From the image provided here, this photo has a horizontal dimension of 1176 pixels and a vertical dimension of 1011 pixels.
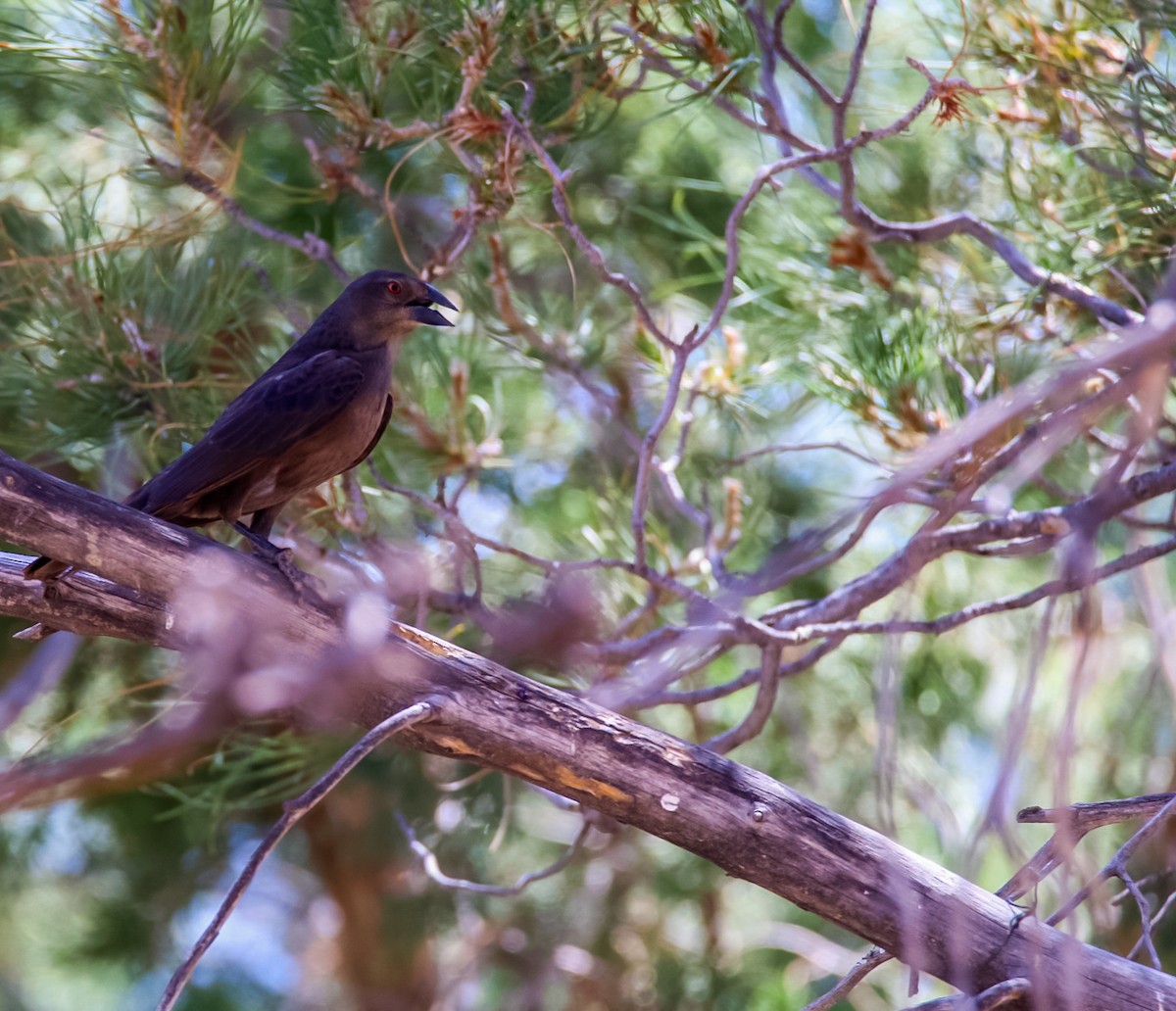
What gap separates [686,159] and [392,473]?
1.66m

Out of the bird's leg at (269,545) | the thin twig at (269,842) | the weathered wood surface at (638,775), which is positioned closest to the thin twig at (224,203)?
the bird's leg at (269,545)

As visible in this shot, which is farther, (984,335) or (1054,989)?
(984,335)

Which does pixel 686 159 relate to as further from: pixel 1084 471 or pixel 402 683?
pixel 402 683

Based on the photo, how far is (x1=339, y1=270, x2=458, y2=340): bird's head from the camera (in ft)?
9.66

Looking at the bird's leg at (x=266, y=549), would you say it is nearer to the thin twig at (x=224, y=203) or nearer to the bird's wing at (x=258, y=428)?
the bird's wing at (x=258, y=428)

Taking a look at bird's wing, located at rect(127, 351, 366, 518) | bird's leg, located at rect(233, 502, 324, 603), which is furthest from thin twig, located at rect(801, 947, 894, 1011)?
bird's wing, located at rect(127, 351, 366, 518)

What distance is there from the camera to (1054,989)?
179 centimetres

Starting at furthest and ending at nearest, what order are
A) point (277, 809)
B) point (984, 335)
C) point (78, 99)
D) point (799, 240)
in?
point (277, 809)
point (78, 99)
point (799, 240)
point (984, 335)

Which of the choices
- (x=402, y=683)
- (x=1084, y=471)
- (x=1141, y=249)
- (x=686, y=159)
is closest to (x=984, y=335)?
(x=1141, y=249)

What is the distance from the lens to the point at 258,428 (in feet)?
8.48

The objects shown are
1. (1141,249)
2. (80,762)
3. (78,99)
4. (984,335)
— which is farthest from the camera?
(78,99)

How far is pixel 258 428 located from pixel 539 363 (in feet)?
3.27

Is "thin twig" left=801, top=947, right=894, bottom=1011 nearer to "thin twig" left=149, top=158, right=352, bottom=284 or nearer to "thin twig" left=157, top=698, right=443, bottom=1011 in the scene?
"thin twig" left=157, top=698, right=443, bottom=1011

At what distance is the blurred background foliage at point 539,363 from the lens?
2.51m
